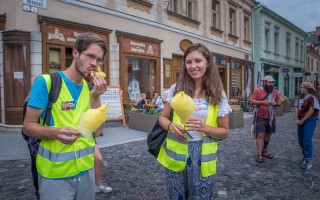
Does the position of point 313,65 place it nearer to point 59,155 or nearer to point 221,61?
point 221,61

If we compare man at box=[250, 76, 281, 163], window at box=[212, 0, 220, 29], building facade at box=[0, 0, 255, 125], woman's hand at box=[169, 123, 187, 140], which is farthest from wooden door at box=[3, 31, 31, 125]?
window at box=[212, 0, 220, 29]

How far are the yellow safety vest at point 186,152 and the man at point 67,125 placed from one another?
589 mm

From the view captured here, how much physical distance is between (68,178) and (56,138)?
0.31 metres

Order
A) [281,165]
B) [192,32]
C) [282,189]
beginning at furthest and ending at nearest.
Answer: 1. [192,32]
2. [281,165]
3. [282,189]

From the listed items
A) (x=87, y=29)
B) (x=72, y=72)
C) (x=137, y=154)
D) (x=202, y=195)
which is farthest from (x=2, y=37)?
(x=202, y=195)

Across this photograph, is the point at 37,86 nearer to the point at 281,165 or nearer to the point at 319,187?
the point at 319,187

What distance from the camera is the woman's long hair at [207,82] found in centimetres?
203

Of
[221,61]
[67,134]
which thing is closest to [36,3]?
[67,134]

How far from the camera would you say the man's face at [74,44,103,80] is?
1.68 m

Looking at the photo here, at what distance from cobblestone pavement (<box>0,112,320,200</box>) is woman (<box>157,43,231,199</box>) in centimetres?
170

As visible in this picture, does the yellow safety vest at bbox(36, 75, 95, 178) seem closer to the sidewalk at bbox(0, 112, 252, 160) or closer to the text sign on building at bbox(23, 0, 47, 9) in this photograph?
the sidewalk at bbox(0, 112, 252, 160)

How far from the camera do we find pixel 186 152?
77.6 inches

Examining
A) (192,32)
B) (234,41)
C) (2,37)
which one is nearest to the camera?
(2,37)

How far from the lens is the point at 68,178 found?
1649 mm
